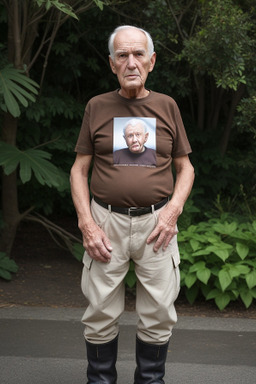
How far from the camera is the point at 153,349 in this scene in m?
3.51

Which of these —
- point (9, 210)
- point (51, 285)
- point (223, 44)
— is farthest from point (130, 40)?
point (9, 210)

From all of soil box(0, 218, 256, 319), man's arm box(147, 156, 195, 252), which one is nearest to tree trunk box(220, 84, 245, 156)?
soil box(0, 218, 256, 319)

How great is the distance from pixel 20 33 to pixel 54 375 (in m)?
3.73

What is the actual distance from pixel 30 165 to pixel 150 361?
8.94 feet

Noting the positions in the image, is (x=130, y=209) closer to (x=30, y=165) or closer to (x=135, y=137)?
(x=135, y=137)

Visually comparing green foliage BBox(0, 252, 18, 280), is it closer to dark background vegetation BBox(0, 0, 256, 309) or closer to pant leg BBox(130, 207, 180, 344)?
dark background vegetation BBox(0, 0, 256, 309)

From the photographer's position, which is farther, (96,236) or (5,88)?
(5,88)

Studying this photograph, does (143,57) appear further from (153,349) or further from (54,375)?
(54,375)

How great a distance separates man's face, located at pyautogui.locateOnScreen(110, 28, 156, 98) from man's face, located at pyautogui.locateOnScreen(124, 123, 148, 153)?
20cm

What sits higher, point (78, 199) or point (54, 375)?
point (78, 199)

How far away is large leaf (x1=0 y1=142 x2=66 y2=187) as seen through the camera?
5.71 metres

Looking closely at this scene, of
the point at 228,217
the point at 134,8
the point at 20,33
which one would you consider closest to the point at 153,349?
the point at 228,217

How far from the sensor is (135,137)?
10.8ft

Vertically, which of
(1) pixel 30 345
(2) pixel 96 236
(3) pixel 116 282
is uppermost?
(2) pixel 96 236
